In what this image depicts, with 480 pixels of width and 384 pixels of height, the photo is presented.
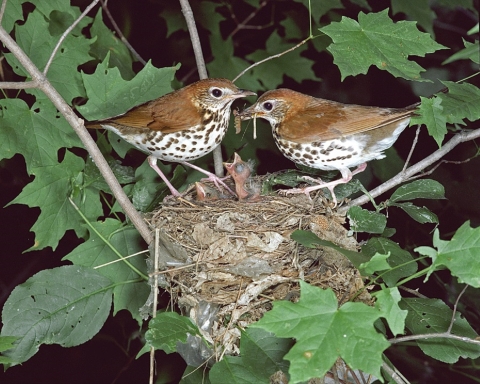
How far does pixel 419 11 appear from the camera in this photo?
Answer: 5039mm

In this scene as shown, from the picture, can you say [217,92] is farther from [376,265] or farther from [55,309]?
[376,265]

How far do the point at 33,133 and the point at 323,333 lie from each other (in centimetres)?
229

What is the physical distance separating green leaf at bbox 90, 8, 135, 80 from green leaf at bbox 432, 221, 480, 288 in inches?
107

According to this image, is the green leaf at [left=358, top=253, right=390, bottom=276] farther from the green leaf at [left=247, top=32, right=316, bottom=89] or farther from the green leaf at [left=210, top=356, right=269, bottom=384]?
the green leaf at [left=247, top=32, right=316, bottom=89]

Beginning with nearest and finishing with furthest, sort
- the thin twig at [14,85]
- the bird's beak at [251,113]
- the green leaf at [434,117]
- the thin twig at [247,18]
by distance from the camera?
the thin twig at [14,85] < the green leaf at [434,117] < the bird's beak at [251,113] < the thin twig at [247,18]

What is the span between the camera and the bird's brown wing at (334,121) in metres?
3.90

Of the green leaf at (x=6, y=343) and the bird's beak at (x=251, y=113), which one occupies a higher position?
the bird's beak at (x=251, y=113)

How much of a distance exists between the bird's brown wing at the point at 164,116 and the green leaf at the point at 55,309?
84 centimetres

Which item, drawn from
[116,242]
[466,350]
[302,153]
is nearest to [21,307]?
[116,242]

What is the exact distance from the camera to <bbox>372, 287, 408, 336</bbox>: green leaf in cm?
258

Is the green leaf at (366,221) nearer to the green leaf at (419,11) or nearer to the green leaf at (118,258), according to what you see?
the green leaf at (118,258)

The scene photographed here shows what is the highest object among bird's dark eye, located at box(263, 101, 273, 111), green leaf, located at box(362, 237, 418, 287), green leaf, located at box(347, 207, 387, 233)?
bird's dark eye, located at box(263, 101, 273, 111)

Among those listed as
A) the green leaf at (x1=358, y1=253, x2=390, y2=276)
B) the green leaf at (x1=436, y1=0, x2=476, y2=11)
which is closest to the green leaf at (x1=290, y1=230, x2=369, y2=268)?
the green leaf at (x1=358, y1=253, x2=390, y2=276)

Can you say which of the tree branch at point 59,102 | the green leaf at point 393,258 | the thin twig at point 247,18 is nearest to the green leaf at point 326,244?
the green leaf at point 393,258
